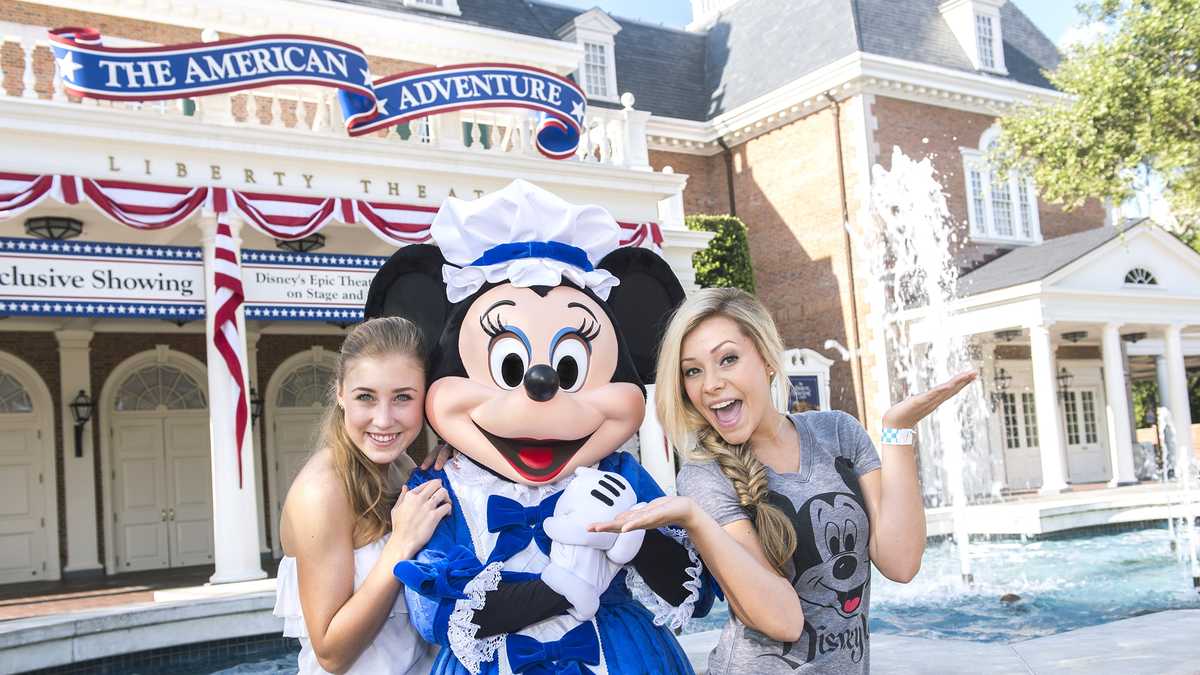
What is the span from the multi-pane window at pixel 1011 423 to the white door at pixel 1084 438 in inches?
75.6

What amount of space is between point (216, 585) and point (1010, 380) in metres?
17.0

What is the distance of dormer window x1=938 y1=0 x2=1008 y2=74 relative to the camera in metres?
21.5

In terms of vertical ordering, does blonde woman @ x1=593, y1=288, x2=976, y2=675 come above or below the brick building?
below

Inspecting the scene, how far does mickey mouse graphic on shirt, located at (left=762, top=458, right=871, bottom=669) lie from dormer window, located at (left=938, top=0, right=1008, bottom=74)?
21.2 meters

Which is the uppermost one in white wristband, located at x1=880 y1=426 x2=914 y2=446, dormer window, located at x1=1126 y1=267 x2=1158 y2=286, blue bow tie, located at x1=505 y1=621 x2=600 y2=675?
dormer window, located at x1=1126 y1=267 x2=1158 y2=286

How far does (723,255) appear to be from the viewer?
19.4 m

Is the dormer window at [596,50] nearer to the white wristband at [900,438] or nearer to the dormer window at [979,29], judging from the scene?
the dormer window at [979,29]

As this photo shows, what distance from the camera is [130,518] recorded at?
13953 mm

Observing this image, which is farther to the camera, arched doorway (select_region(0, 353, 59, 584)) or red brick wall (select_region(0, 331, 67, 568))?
red brick wall (select_region(0, 331, 67, 568))

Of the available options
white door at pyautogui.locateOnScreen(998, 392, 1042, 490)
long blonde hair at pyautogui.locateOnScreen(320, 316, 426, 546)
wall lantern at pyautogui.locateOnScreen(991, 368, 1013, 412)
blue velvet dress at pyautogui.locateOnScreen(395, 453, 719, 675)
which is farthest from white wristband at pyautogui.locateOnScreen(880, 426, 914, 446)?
white door at pyautogui.locateOnScreen(998, 392, 1042, 490)

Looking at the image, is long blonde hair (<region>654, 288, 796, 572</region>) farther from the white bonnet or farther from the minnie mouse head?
the white bonnet

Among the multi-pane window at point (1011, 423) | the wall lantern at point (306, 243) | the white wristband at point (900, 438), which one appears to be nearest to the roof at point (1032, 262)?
the multi-pane window at point (1011, 423)

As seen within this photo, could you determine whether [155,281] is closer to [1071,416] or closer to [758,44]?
[758,44]

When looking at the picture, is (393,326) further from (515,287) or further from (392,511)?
(392,511)
